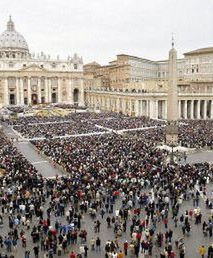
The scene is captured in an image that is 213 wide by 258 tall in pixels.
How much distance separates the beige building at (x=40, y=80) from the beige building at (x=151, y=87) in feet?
18.4

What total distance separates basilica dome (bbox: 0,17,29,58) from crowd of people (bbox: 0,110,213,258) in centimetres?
10803

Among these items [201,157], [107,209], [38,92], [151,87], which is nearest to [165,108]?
[151,87]

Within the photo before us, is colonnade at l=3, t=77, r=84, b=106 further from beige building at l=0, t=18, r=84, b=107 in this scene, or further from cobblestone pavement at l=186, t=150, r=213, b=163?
cobblestone pavement at l=186, t=150, r=213, b=163

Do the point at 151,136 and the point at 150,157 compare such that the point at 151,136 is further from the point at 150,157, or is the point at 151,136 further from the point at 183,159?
the point at 150,157

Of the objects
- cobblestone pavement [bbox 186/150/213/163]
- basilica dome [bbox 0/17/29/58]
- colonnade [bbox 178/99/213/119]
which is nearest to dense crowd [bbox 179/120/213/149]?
cobblestone pavement [bbox 186/150/213/163]

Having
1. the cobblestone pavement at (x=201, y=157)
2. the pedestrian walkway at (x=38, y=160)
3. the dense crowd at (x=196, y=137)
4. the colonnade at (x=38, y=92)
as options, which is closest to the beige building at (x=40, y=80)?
the colonnade at (x=38, y=92)

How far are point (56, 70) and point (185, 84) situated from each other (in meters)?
42.4

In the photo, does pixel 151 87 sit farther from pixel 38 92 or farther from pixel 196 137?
pixel 196 137

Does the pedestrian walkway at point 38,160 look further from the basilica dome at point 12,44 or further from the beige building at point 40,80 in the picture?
the basilica dome at point 12,44

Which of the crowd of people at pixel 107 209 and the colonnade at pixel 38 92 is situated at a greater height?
the colonnade at pixel 38 92

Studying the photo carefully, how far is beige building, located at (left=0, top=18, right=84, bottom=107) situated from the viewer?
339ft

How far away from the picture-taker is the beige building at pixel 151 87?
72125 millimetres

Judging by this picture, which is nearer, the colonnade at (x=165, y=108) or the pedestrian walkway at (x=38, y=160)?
the pedestrian walkway at (x=38, y=160)

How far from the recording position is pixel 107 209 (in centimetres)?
2072
